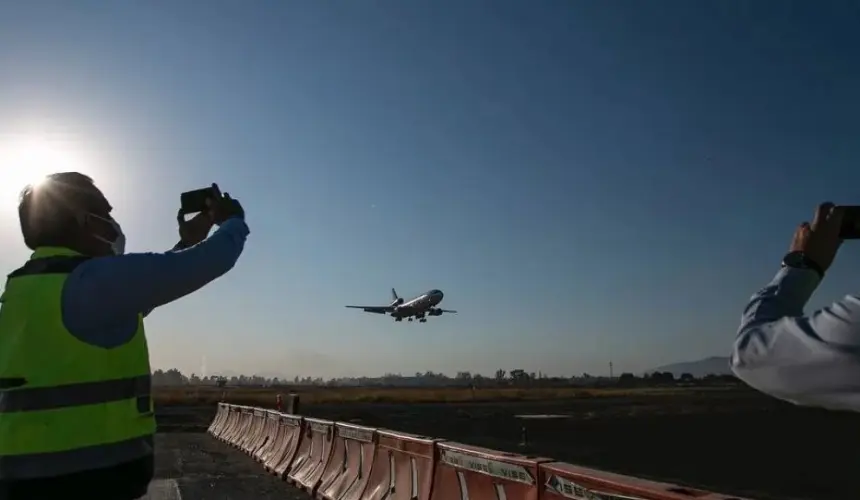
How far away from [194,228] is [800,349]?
2287 mm

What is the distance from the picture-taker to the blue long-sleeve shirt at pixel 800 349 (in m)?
1.73

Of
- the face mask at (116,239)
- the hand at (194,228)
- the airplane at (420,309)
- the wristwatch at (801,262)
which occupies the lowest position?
the wristwatch at (801,262)

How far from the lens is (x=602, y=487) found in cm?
486

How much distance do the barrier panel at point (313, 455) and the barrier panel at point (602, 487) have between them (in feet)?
23.8

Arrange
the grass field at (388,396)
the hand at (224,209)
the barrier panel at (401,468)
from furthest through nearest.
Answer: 1. the grass field at (388,396)
2. the barrier panel at (401,468)
3. the hand at (224,209)

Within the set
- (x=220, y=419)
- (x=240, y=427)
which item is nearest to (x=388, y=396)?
(x=220, y=419)

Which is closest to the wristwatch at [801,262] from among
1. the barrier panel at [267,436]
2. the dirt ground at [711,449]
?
the dirt ground at [711,449]

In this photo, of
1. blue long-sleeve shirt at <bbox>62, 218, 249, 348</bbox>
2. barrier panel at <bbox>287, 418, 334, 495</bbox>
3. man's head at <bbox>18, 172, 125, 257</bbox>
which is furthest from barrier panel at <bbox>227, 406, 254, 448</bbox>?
blue long-sleeve shirt at <bbox>62, 218, 249, 348</bbox>

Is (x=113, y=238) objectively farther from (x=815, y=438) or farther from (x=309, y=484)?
(x=815, y=438)

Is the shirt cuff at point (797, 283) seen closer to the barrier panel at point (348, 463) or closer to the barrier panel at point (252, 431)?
the barrier panel at point (348, 463)

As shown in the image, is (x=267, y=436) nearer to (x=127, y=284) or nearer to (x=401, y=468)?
(x=401, y=468)

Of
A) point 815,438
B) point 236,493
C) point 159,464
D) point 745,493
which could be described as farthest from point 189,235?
point 815,438

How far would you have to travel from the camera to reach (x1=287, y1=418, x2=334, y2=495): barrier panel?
12.4 m

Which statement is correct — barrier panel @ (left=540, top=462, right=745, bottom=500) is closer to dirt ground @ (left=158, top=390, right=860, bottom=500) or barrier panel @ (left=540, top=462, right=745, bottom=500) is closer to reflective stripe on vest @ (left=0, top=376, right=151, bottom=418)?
reflective stripe on vest @ (left=0, top=376, right=151, bottom=418)
